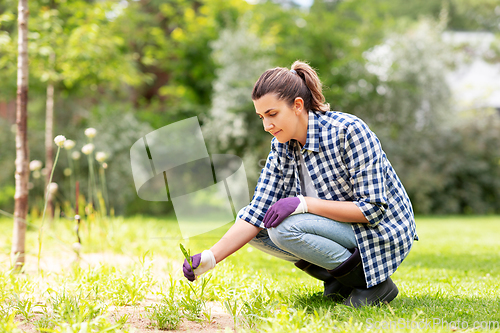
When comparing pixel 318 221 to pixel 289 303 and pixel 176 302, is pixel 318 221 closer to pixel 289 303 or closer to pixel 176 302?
pixel 289 303

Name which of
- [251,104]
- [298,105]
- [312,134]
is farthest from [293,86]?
[251,104]

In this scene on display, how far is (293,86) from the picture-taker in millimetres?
1923

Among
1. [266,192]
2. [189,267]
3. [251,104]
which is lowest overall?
[189,267]

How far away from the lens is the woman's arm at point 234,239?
1.87m

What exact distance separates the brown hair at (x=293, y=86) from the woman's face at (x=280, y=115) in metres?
0.02

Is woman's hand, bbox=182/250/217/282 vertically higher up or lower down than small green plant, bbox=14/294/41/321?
higher up

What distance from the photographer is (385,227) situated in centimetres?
185

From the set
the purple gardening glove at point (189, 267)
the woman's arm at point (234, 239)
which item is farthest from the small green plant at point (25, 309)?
the woman's arm at point (234, 239)

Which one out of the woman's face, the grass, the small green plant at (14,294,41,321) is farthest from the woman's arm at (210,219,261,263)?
the small green plant at (14,294,41,321)

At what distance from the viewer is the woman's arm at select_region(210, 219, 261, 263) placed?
1.87m

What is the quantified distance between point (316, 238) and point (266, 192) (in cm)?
39

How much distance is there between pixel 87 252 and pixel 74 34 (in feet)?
8.63

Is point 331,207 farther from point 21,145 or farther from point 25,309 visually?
point 21,145

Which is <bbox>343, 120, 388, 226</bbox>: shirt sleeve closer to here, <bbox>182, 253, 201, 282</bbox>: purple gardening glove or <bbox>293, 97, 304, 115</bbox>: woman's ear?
<bbox>293, 97, 304, 115</bbox>: woman's ear
